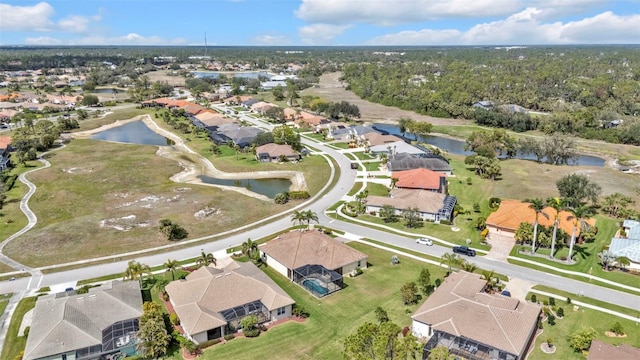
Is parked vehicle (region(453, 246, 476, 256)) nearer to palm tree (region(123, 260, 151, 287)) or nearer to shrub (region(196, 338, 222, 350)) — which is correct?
shrub (region(196, 338, 222, 350))

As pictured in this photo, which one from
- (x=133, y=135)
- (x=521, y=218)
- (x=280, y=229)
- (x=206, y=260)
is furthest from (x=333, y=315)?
(x=133, y=135)

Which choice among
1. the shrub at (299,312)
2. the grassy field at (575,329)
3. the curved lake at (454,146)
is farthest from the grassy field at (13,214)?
the curved lake at (454,146)

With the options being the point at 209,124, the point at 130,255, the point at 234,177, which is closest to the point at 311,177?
the point at 234,177

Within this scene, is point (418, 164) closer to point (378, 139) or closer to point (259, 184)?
point (378, 139)

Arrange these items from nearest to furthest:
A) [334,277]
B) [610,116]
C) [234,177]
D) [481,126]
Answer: [334,277] → [234,177] → [610,116] → [481,126]

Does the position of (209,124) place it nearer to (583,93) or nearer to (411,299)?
(411,299)

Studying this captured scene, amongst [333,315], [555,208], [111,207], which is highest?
[555,208]

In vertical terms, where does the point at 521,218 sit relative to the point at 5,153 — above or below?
below
